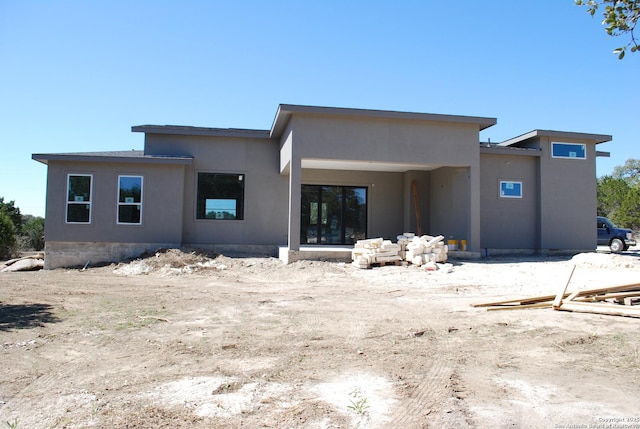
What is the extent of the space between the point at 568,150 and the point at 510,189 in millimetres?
3022

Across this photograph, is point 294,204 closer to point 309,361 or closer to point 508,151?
point 508,151

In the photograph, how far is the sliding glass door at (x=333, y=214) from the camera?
19422mm

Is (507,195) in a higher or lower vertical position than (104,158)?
lower

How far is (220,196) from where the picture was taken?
17.6m

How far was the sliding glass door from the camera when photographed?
19.4 metres

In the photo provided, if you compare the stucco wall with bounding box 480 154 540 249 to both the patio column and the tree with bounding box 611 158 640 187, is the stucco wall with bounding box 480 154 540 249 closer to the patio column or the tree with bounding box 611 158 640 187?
the patio column

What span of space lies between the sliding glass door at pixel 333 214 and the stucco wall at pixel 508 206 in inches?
195

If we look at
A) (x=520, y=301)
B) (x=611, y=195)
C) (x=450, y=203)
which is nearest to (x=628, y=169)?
(x=611, y=195)

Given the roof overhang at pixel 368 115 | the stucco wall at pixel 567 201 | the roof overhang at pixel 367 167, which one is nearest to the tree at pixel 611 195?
the stucco wall at pixel 567 201

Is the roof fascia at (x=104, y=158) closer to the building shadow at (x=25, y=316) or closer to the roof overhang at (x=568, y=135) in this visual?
the building shadow at (x=25, y=316)

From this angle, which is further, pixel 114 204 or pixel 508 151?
pixel 508 151

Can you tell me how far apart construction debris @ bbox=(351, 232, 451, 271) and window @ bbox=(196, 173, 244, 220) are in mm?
5511

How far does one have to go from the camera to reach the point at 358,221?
1980 cm

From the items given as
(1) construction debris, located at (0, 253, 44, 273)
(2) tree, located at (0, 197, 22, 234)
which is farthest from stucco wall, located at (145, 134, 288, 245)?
(2) tree, located at (0, 197, 22, 234)
